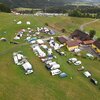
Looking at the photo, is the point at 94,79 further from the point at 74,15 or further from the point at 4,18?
the point at 74,15

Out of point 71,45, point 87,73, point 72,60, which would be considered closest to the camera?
point 87,73

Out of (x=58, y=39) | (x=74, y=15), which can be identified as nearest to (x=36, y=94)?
(x=58, y=39)

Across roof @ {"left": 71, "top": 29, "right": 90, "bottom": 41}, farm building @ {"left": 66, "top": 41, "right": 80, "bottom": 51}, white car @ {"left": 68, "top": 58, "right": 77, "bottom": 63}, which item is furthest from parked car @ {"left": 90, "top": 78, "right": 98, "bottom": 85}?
roof @ {"left": 71, "top": 29, "right": 90, "bottom": 41}

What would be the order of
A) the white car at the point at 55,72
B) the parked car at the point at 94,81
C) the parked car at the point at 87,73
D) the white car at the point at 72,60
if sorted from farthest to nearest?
the white car at the point at 72,60 → the parked car at the point at 87,73 → the white car at the point at 55,72 → the parked car at the point at 94,81

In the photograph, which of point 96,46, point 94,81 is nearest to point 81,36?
point 96,46

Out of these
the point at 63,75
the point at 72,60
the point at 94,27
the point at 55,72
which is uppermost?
the point at 55,72

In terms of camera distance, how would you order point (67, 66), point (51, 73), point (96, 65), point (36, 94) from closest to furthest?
point (36, 94) < point (51, 73) < point (67, 66) < point (96, 65)

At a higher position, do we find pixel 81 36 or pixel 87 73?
pixel 87 73

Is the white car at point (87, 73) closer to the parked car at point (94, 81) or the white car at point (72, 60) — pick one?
the parked car at point (94, 81)

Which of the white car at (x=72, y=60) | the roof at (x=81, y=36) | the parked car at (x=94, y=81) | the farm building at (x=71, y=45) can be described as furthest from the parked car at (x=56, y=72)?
the roof at (x=81, y=36)

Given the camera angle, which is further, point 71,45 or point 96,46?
point 96,46

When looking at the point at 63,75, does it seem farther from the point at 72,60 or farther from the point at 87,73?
the point at 72,60
